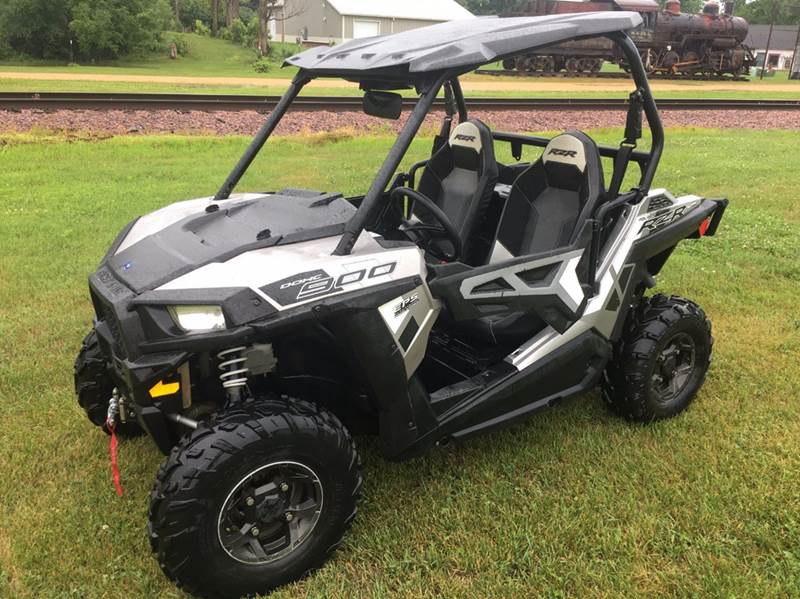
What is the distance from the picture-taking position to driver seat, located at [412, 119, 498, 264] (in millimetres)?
3658

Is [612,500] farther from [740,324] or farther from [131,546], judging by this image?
[740,324]

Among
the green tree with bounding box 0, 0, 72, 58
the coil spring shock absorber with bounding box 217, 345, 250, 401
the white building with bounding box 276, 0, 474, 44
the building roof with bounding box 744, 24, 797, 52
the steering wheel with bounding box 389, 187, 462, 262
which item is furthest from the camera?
the building roof with bounding box 744, 24, 797, 52

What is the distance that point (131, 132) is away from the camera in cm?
1172

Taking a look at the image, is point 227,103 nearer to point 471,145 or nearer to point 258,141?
point 471,145

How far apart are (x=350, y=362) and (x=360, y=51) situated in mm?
1366

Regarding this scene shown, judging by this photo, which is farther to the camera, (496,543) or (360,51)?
(360,51)

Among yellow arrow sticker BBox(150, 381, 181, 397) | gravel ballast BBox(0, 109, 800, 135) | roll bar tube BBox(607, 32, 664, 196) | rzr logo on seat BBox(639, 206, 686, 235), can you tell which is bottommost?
gravel ballast BBox(0, 109, 800, 135)

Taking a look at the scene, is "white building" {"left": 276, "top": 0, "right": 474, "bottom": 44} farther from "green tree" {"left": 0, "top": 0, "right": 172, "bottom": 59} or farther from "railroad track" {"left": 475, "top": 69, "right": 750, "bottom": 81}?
"railroad track" {"left": 475, "top": 69, "right": 750, "bottom": 81}

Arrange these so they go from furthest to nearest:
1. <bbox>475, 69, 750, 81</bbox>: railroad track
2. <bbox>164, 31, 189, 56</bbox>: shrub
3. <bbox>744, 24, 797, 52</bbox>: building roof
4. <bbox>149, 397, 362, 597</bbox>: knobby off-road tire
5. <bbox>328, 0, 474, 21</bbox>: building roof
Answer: <bbox>744, 24, 797, 52</bbox>: building roof
<bbox>328, 0, 474, 21</bbox>: building roof
<bbox>164, 31, 189, 56</bbox>: shrub
<bbox>475, 69, 750, 81</bbox>: railroad track
<bbox>149, 397, 362, 597</bbox>: knobby off-road tire

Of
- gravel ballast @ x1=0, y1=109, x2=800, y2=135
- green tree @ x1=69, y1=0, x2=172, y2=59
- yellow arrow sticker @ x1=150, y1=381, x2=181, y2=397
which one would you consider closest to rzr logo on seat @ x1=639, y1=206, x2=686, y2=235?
yellow arrow sticker @ x1=150, y1=381, x2=181, y2=397

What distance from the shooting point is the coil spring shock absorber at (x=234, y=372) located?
2.43 m

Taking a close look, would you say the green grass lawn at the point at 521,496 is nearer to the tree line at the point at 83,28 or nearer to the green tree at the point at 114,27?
the green tree at the point at 114,27

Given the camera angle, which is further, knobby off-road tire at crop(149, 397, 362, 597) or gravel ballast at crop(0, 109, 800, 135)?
gravel ballast at crop(0, 109, 800, 135)

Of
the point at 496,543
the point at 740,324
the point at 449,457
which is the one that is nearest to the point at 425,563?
the point at 496,543
